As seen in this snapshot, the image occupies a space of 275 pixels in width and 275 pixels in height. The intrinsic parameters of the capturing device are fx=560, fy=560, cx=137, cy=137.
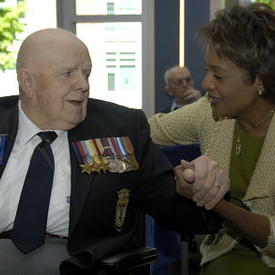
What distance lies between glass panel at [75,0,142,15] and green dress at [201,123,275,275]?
457cm

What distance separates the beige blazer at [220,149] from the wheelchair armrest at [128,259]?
0.35 m

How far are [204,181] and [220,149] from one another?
44 cm

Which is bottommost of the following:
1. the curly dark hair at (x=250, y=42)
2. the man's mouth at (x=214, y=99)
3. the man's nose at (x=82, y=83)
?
the man's mouth at (x=214, y=99)

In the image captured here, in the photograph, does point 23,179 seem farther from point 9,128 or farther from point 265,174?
point 265,174

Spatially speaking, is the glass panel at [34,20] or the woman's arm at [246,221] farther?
the glass panel at [34,20]

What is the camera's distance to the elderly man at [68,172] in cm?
175

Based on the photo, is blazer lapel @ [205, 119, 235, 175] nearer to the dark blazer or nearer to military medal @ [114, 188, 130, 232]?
the dark blazer

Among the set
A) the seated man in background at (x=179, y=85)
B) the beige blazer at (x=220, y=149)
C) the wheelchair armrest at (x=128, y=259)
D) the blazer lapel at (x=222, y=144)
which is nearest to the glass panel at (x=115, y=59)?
the seated man in background at (x=179, y=85)

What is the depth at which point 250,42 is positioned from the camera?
1.85 m

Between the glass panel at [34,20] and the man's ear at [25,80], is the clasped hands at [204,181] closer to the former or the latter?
the man's ear at [25,80]

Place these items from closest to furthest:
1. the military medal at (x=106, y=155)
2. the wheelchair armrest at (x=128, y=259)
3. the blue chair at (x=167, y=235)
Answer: the wheelchair armrest at (x=128, y=259) < the military medal at (x=106, y=155) < the blue chair at (x=167, y=235)

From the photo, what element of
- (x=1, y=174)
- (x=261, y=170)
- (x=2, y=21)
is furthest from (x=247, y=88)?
(x=2, y=21)

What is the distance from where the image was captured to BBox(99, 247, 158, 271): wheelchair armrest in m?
1.58

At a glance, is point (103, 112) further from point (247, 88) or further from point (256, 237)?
point (256, 237)
